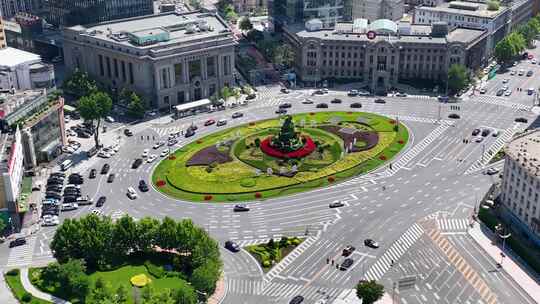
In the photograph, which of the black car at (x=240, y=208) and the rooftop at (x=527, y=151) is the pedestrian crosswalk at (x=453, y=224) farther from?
the black car at (x=240, y=208)

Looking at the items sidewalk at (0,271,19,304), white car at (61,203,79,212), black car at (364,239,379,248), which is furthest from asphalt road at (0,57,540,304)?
sidewalk at (0,271,19,304)

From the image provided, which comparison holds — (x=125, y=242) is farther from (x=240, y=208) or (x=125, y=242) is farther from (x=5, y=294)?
(x=240, y=208)

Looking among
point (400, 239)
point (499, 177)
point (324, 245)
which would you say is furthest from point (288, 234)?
point (499, 177)

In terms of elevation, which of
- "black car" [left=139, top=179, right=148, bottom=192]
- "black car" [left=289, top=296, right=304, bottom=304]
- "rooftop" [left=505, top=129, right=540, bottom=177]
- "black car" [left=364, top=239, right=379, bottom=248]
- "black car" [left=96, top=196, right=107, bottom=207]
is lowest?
"black car" [left=289, top=296, right=304, bottom=304]

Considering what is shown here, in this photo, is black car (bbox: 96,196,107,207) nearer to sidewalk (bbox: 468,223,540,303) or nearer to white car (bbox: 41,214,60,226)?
white car (bbox: 41,214,60,226)

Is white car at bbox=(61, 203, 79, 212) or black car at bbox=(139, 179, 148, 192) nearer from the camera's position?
white car at bbox=(61, 203, 79, 212)
